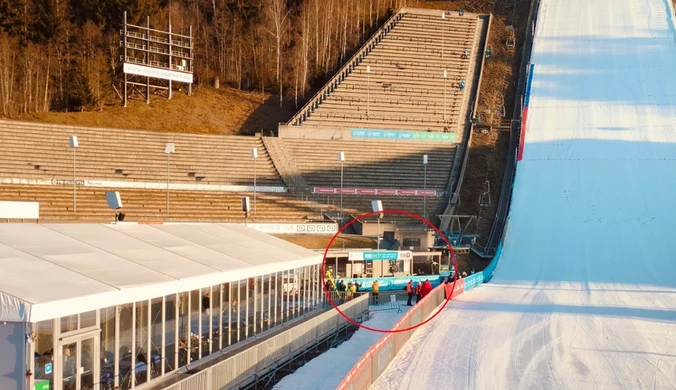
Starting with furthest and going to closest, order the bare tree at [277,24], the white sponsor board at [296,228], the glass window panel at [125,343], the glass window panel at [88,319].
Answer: the bare tree at [277,24] < the white sponsor board at [296,228] < the glass window panel at [125,343] < the glass window panel at [88,319]

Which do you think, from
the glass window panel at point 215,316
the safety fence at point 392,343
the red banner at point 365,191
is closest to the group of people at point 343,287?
the safety fence at point 392,343

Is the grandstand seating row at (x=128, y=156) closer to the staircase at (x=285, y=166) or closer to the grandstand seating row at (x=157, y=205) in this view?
the staircase at (x=285, y=166)

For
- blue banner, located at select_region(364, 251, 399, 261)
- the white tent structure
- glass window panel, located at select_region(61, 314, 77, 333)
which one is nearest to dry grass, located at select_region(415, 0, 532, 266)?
blue banner, located at select_region(364, 251, 399, 261)

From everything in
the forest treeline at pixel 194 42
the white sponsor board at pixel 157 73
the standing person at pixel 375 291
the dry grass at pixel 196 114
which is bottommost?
the standing person at pixel 375 291

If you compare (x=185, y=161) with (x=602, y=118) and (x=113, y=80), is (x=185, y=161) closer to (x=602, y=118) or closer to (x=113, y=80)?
(x=113, y=80)

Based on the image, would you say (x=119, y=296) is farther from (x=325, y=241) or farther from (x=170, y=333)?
(x=325, y=241)

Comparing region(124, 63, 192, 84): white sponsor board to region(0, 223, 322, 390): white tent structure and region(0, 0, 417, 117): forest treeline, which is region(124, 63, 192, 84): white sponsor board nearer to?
region(0, 0, 417, 117): forest treeline

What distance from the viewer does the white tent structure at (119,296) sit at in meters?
11.5

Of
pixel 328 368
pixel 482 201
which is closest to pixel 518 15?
pixel 482 201

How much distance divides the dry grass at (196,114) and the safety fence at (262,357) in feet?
101

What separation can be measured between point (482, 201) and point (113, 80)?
25.3 metres

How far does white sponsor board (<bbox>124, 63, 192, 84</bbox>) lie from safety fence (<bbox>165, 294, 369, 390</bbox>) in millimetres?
30865

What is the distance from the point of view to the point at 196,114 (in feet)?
178

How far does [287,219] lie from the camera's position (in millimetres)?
42031
